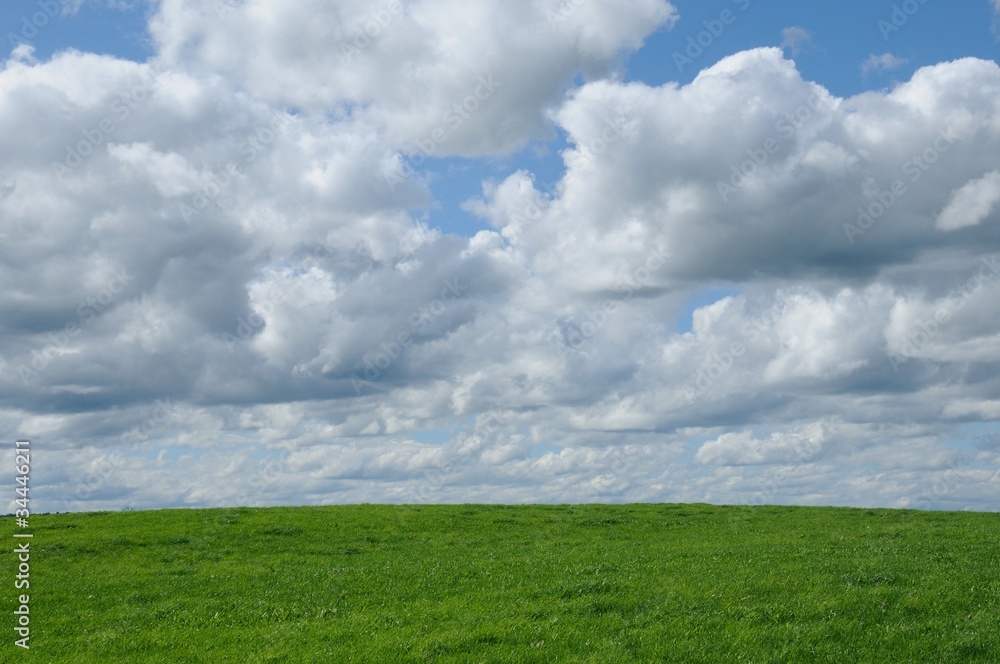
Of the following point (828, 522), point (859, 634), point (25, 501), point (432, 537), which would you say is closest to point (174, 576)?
point (25, 501)

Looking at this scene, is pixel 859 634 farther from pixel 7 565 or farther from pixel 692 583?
pixel 7 565

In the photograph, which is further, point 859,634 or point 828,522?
point 828,522

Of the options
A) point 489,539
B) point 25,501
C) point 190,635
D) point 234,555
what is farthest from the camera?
point 489,539

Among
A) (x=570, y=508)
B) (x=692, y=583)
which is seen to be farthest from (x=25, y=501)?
(x=570, y=508)

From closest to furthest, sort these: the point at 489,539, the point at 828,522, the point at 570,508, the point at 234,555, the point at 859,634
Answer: the point at 859,634, the point at 234,555, the point at 489,539, the point at 828,522, the point at 570,508

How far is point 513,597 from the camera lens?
91.1ft

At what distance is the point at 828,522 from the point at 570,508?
20.4 metres

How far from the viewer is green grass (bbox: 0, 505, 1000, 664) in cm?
2241

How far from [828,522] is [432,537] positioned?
28086mm

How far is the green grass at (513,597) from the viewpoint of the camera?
882 inches

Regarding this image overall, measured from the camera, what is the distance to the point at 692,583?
94.3 ft

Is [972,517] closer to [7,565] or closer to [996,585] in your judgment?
[996,585]

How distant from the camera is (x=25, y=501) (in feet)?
89.7

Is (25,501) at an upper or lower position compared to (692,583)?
upper
